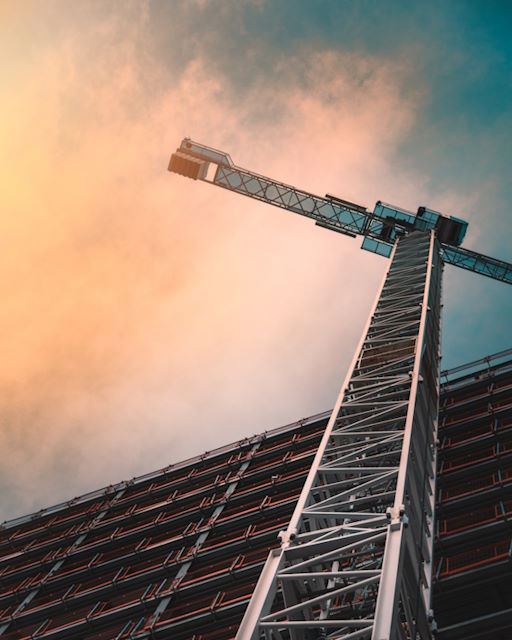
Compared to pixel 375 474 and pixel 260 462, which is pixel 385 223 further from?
pixel 375 474

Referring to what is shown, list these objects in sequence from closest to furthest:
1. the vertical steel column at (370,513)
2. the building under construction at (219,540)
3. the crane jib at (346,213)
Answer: the vertical steel column at (370,513), the building under construction at (219,540), the crane jib at (346,213)

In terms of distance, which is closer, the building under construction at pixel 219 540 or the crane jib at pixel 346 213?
the building under construction at pixel 219 540

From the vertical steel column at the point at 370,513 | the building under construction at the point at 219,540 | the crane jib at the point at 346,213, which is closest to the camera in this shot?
the vertical steel column at the point at 370,513

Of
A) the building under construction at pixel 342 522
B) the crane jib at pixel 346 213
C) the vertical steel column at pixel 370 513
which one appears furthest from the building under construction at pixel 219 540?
the crane jib at pixel 346 213

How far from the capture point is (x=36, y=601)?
34344mm

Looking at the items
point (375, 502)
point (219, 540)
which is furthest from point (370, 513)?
point (219, 540)

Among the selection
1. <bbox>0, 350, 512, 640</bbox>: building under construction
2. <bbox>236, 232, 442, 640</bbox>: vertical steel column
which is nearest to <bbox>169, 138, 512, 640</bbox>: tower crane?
<bbox>236, 232, 442, 640</bbox>: vertical steel column

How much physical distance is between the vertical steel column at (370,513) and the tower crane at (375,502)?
32 mm

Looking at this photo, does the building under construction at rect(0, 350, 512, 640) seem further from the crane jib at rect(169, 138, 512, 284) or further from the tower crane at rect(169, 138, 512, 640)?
the crane jib at rect(169, 138, 512, 284)

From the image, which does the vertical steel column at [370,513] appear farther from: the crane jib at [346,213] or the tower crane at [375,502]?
the crane jib at [346,213]

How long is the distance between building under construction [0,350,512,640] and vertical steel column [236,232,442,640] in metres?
1.02

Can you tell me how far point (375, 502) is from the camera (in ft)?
56.3

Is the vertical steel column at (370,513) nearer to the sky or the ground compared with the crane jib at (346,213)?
nearer to the ground

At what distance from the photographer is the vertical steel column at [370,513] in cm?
1307
